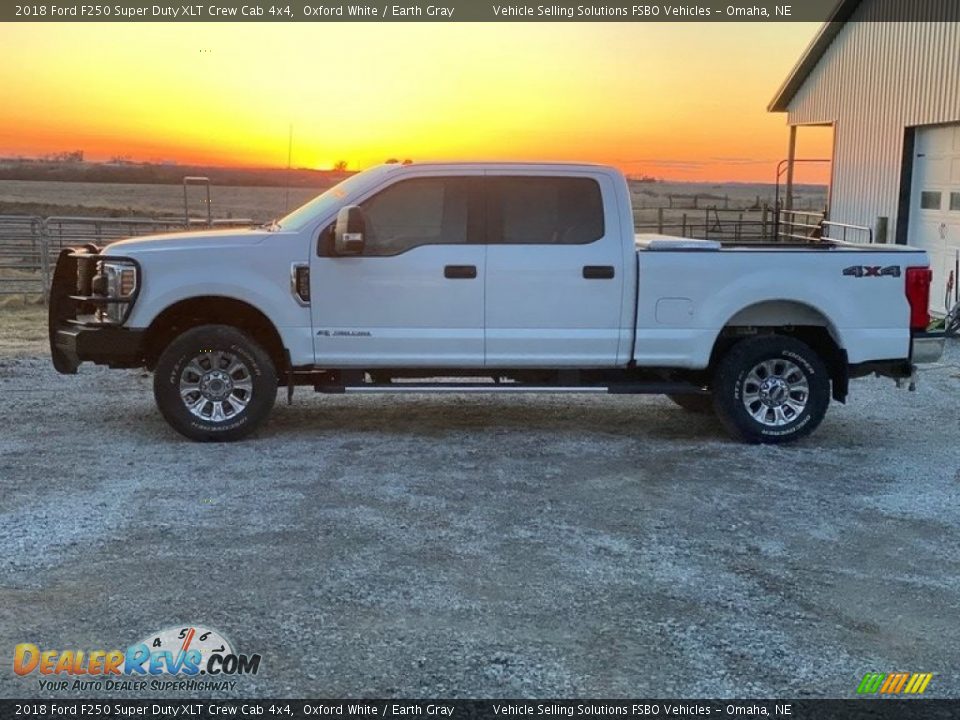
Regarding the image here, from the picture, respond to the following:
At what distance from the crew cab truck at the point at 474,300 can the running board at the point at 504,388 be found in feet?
0.08

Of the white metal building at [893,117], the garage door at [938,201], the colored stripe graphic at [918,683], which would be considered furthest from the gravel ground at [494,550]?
Result: the white metal building at [893,117]

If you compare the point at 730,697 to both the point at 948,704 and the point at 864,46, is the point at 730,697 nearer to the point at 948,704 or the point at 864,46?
the point at 948,704

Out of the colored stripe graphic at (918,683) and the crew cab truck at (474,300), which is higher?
the crew cab truck at (474,300)

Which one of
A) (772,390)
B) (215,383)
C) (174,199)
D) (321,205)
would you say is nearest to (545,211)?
(321,205)

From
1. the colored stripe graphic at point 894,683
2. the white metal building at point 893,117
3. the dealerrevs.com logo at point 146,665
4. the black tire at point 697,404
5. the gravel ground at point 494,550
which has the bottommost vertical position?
the dealerrevs.com logo at point 146,665

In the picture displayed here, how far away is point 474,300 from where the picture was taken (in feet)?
24.9

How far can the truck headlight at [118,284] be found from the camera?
7.47 m

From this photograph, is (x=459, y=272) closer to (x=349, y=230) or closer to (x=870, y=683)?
(x=349, y=230)

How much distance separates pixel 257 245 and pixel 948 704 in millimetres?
5418

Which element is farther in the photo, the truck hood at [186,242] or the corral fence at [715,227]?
the corral fence at [715,227]

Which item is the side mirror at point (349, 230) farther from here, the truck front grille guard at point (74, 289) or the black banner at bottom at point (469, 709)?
the black banner at bottom at point (469, 709)

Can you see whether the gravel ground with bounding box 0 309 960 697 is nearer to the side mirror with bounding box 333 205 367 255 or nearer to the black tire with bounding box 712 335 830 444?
the black tire with bounding box 712 335 830 444

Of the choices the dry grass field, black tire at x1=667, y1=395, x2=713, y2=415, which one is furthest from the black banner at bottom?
the dry grass field

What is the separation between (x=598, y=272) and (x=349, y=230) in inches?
72.0
